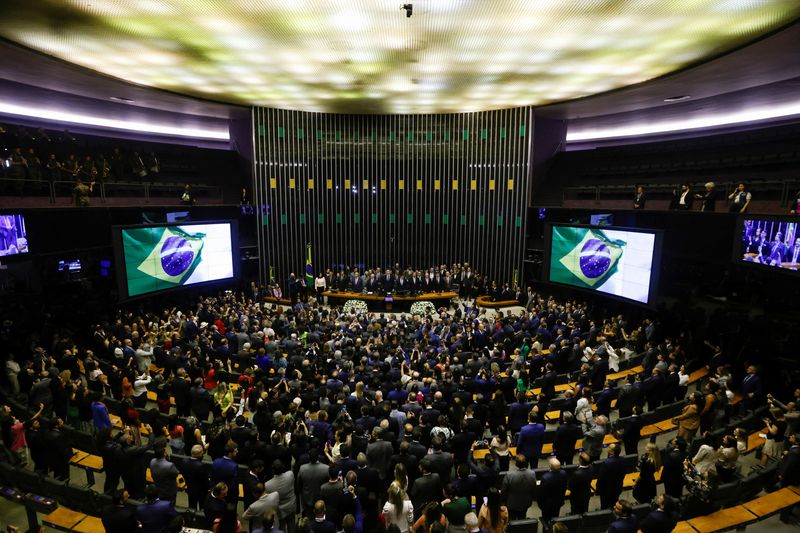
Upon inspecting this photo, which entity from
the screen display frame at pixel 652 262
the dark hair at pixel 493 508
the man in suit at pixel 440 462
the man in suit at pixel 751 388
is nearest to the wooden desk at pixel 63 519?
the man in suit at pixel 440 462

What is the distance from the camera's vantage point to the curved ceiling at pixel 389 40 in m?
8.09

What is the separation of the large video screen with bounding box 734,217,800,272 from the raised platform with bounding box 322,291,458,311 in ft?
30.4

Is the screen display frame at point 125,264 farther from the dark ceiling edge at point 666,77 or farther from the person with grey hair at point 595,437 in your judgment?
the dark ceiling edge at point 666,77

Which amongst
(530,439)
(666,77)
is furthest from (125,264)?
(666,77)

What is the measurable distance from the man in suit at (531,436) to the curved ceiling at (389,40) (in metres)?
7.38

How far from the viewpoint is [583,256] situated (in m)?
14.1

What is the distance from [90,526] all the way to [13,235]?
853cm

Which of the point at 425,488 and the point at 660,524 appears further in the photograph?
the point at 425,488

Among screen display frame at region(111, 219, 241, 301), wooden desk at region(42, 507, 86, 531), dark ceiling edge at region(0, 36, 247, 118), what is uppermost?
dark ceiling edge at region(0, 36, 247, 118)

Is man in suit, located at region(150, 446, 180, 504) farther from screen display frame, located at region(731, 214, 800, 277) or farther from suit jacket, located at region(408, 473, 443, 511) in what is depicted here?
screen display frame, located at region(731, 214, 800, 277)

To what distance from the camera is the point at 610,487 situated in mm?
5461

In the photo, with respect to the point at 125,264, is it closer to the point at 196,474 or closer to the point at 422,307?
the point at 196,474

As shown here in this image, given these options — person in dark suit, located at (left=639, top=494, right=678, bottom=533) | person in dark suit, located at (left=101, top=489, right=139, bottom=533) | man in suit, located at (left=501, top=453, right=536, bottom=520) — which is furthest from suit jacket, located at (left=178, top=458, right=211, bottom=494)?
person in dark suit, located at (left=639, top=494, right=678, bottom=533)

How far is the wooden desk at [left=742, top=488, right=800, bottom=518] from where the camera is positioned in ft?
18.5
